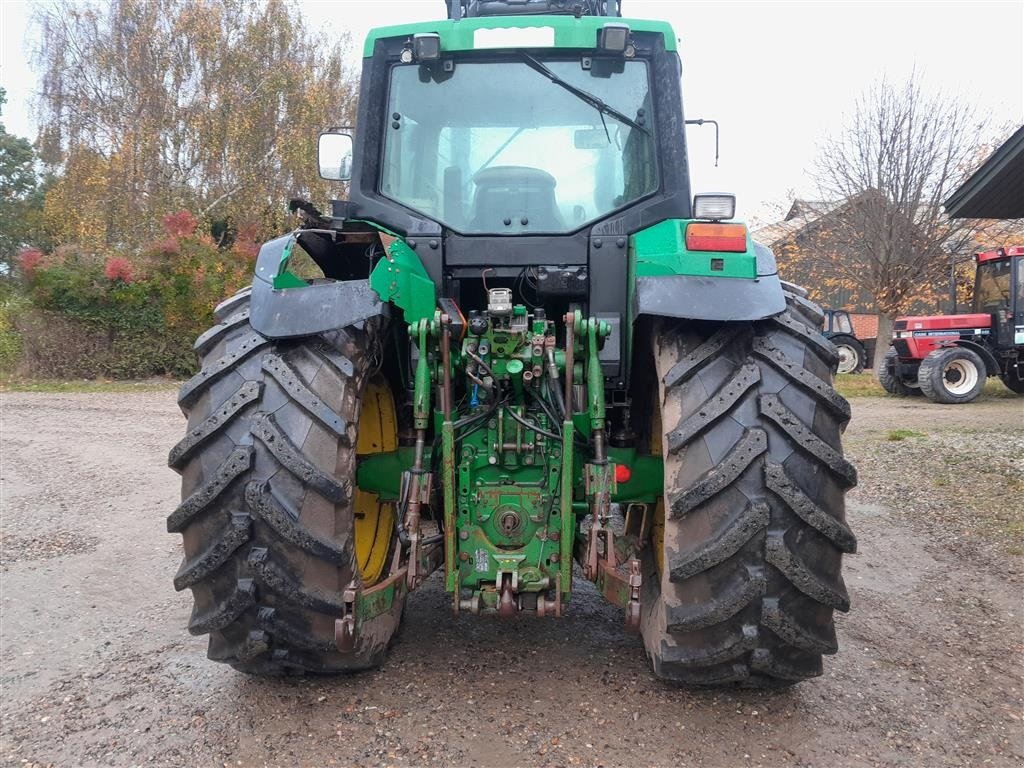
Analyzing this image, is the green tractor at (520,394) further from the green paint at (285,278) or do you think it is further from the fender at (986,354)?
the fender at (986,354)

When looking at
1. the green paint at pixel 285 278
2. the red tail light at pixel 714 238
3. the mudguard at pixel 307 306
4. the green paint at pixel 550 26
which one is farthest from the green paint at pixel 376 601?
the green paint at pixel 550 26

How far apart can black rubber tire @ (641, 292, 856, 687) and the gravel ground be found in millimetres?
256

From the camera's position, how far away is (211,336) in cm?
A: 294

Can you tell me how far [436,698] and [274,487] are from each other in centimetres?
98

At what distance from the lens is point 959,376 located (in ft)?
44.8

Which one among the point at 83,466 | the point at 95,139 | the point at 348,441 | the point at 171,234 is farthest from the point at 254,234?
the point at 348,441

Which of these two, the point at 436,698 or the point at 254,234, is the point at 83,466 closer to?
the point at 436,698

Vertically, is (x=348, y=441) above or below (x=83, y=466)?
above

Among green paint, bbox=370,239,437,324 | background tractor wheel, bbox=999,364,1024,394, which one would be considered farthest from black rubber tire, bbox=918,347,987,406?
green paint, bbox=370,239,437,324

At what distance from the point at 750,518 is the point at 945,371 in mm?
12991

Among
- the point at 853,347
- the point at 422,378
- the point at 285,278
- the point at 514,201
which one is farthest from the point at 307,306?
the point at 853,347

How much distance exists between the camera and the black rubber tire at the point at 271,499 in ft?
8.07

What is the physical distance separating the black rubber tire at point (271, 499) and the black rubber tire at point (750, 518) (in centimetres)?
104

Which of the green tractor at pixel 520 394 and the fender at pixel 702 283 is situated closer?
the green tractor at pixel 520 394
